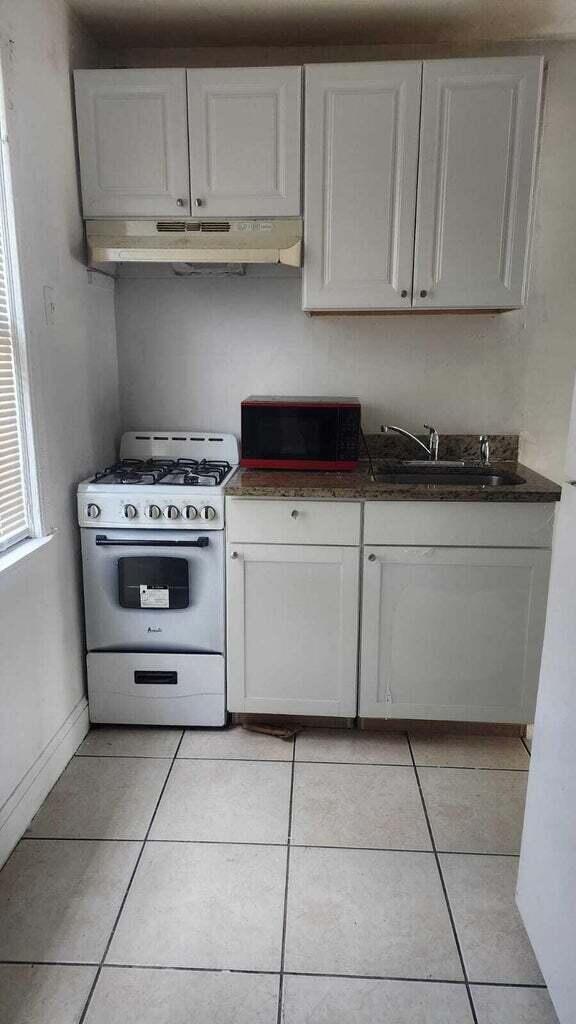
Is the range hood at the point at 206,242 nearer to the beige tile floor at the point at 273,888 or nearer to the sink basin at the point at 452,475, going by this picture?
the sink basin at the point at 452,475

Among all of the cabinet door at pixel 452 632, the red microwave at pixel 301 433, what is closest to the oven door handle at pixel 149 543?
the red microwave at pixel 301 433

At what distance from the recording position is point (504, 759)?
2297mm

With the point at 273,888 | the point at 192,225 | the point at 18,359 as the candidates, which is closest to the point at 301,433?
the point at 192,225

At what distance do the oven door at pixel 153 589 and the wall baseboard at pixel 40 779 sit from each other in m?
0.28

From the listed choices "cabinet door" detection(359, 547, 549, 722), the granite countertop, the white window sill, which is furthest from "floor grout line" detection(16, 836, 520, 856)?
the granite countertop

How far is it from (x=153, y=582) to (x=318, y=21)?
201cm

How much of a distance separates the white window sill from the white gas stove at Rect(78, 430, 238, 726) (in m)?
0.25

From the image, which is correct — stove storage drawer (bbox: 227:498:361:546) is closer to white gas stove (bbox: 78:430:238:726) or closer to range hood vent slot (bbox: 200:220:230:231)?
white gas stove (bbox: 78:430:238:726)

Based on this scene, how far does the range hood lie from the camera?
2.29 m

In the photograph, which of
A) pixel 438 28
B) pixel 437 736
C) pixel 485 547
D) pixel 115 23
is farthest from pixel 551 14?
pixel 437 736

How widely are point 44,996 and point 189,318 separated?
2249 mm

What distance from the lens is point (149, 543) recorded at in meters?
2.29

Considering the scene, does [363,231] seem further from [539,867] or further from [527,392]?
[539,867]

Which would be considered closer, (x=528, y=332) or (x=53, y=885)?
(x=53, y=885)
